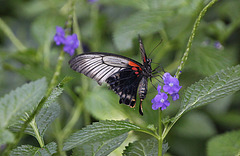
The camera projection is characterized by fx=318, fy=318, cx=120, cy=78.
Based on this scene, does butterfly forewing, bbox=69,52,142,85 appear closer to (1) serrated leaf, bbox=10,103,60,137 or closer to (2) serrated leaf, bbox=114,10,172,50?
(1) serrated leaf, bbox=10,103,60,137

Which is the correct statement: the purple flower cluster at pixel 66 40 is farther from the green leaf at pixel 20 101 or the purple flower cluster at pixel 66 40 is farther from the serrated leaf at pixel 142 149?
the serrated leaf at pixel 142 149

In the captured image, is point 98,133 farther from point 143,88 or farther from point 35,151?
point 143,88

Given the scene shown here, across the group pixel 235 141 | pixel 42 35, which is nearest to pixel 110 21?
pixel 42 35

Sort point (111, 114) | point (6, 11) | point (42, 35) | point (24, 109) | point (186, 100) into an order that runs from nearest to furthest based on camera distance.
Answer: point (24, 109), point (186, 100), point (111, 114), point (42, 35), point (6, 11)

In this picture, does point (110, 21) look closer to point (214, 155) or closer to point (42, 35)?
point (42, 35)

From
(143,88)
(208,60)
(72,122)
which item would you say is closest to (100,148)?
(143,88)

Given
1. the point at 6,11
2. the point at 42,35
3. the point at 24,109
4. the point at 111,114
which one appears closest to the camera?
the point at 24,109

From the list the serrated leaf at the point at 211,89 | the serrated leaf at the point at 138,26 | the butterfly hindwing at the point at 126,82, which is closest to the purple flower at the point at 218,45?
the serrated leaf at the point at 138,26
